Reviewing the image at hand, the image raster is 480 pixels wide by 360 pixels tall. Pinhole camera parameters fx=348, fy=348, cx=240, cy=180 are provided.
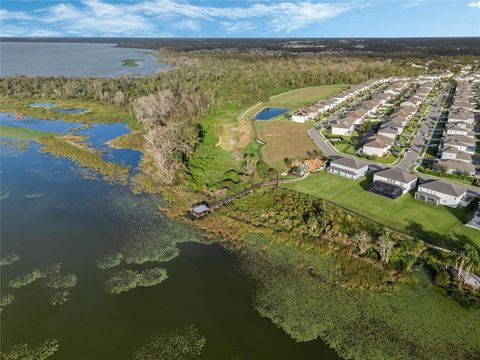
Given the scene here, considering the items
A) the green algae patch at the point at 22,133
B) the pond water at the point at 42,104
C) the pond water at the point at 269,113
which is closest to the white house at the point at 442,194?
the pond water at the point at 269,113

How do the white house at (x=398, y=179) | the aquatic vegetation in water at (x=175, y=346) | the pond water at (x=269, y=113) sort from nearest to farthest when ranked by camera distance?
the aquatic vegetation in water at (x=175, y=346), the white house at (x=398, y=179), the pond water at (x=269, y=113)

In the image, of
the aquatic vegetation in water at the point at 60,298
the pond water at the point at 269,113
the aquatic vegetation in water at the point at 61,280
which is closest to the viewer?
the aquatic vegetation in water at the point at 60,298

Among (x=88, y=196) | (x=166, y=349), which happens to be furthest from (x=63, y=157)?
(x=166, y=349)

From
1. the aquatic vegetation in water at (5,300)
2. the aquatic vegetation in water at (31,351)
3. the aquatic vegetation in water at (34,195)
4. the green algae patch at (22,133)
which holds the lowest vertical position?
the aquatic vegetation in water at (5,300)

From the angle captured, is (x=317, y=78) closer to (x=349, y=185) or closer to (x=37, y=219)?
(x=349, y=185)

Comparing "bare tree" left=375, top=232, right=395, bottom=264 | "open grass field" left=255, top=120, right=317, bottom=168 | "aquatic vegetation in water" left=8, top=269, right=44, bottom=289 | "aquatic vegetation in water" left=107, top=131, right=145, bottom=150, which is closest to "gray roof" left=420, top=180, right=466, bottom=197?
"bare tree" left=375, top=232, right=395, bottom=264

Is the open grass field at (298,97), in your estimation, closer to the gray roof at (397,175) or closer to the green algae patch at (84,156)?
the green algae patch at (84,156)

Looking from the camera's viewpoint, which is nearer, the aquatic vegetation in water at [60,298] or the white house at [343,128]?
the aquatic vegetation in water at [60,298]
